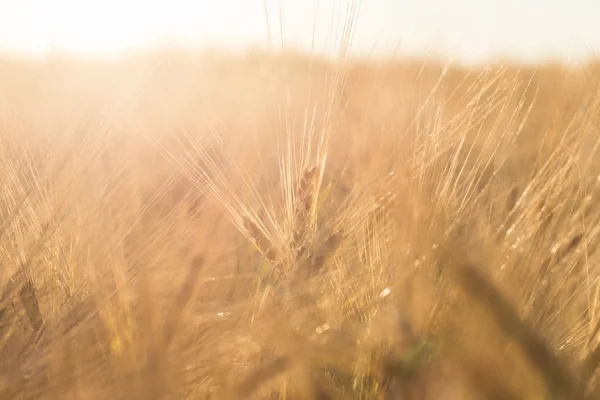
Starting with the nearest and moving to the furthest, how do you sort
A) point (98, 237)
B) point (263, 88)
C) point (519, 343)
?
point (519, 343)
point (98, 237)
point (263, 88)

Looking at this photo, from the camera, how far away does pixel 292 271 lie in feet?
1.73

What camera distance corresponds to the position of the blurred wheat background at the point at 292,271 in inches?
11.6

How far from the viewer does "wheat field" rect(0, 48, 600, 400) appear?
294 millimetres

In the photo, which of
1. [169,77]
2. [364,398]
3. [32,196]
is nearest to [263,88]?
[169,77]

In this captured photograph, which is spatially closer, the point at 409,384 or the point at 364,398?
the point at 409,384

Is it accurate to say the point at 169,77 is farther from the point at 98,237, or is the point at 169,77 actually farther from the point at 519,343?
the point at 519,343

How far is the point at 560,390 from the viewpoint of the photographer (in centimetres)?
25

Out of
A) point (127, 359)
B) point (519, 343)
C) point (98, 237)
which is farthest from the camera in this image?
point (98, 237)

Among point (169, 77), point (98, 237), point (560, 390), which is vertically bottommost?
point (169, 77)

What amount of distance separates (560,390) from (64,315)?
15.0 inches

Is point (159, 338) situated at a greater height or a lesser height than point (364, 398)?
greater

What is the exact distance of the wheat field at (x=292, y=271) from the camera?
294 mm

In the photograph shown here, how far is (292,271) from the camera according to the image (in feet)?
1.73

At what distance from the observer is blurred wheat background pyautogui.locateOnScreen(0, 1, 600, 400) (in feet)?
0.97
